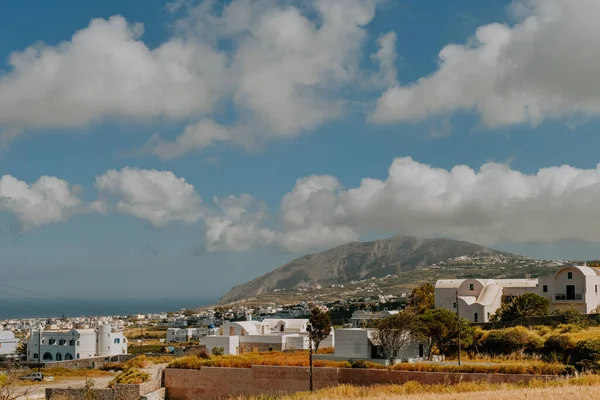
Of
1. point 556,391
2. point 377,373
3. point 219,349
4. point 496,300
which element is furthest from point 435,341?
point 556,391

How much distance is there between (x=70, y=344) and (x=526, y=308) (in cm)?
4774

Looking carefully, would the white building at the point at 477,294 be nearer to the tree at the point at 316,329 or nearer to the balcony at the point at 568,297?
the balcony at the point at 568,297

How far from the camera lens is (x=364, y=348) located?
3578cm

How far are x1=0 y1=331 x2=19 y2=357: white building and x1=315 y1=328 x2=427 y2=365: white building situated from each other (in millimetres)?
51395

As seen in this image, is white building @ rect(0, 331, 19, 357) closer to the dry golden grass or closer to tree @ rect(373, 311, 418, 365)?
tree @ rect(373, 311, 418, 365)

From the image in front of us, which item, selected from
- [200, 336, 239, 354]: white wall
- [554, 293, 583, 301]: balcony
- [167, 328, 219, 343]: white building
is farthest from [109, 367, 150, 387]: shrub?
[167, 328, 219, 343]: white building

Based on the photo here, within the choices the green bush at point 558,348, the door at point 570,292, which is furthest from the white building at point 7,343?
the green bush at point 558,348

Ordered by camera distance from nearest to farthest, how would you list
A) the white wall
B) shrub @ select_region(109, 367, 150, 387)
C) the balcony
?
shrub @ select_region(109, 367, 150, 387)
the balcony
the white wall

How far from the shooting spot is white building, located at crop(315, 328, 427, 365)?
3569 cm

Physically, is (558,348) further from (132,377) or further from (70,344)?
(70,344)

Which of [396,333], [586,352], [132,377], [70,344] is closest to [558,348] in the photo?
[586,352]

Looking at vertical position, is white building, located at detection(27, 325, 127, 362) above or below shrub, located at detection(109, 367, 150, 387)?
below

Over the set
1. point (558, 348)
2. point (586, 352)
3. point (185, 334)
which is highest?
point (586, 352)

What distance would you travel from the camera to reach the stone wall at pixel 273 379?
1038 inches
